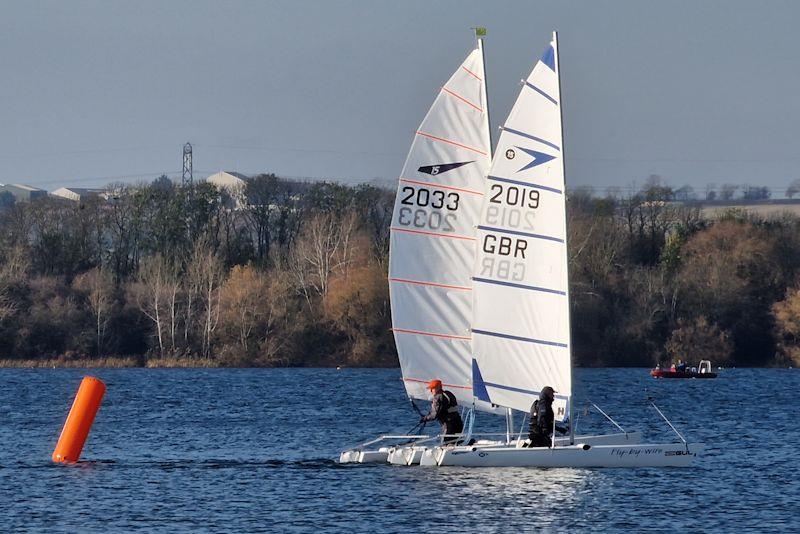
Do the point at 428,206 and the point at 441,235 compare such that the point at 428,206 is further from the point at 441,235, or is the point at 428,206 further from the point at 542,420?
the point at 542,420

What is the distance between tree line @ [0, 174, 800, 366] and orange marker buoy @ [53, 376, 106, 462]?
58093 mm

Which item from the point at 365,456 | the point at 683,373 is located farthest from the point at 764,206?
the point at 365,456

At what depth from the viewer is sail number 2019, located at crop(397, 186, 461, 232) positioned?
3350cm

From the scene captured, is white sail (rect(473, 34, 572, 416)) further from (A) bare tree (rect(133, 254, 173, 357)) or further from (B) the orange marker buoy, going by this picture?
(A) bare tree (rect(133, 254, 173, 357))

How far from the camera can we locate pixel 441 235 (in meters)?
33.8

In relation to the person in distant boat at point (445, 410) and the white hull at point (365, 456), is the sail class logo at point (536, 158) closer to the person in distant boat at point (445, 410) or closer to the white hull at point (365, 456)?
the person in distant boat at point (445, 410)

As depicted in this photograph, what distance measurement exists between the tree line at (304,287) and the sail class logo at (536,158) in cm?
6186

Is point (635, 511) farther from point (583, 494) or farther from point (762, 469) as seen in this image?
point (762, 469)

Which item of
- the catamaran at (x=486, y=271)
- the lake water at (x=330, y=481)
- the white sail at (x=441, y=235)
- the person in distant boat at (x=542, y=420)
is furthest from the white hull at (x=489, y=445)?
the white sail at (x=441, y=235)

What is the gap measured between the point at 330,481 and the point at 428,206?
608cm

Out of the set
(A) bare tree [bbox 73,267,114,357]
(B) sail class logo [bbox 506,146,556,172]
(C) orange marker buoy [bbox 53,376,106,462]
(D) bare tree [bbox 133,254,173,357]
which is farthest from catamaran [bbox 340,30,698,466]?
(A) bare tree [bbox 73,267,114,357]

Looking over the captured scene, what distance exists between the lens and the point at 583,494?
2956 cm

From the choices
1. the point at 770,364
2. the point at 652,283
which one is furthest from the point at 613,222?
the point at 770,364

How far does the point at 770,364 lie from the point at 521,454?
229ft
